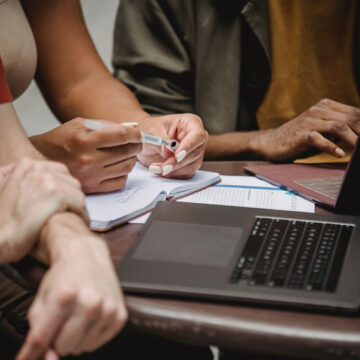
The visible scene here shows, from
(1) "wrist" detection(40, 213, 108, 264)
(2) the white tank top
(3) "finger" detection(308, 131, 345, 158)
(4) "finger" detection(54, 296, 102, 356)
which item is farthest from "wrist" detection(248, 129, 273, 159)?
(4) "finger" detection(54, 296, 102, 356)

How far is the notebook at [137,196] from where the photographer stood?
0.66 meters

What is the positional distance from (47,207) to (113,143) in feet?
0.82

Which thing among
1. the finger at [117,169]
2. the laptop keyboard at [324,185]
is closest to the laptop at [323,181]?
the laptop keyboard at [324,185]

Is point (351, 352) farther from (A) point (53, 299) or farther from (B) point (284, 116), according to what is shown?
(B) point (284, 116)

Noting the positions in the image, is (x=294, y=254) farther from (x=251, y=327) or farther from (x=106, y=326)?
(x=106, y=326)

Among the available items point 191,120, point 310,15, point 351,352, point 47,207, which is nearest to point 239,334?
point 351,352

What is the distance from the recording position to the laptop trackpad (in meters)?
0.52

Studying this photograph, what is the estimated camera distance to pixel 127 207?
69cm

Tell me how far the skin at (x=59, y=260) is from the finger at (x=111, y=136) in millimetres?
163

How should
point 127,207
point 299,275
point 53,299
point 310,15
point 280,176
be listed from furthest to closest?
point 310,15
point 280,176
point 127,207
point 299,275
point 53,299

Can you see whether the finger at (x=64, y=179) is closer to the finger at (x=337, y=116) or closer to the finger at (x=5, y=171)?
the finger at (x=5, y=171)

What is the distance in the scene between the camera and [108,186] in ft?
2.53

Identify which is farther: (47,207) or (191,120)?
(191,120)

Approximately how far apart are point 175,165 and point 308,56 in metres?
0.72
